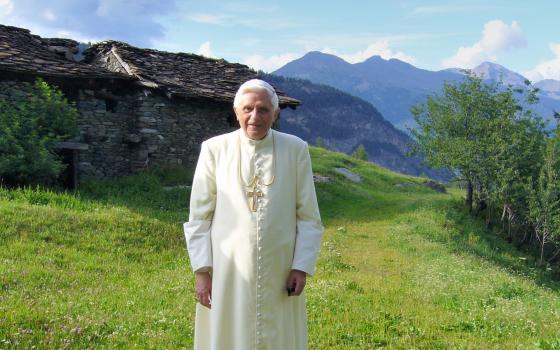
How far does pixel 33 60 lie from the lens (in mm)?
18125

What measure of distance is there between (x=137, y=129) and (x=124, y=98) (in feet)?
4.28

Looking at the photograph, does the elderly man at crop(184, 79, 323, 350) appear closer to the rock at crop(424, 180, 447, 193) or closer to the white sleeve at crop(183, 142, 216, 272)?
the white sleeve at crop(183, 142, 216, 272)

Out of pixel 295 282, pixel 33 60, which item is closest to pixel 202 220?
pixel 295 282

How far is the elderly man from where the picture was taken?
4301mm

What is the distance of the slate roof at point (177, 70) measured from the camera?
21.2 metres

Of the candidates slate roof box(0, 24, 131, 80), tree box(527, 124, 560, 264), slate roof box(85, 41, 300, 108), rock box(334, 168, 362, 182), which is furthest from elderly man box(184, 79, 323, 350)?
rock box(334, 168, 362, 182)

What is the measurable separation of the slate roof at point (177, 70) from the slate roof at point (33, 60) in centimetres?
152

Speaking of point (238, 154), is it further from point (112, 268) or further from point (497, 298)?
point (497, 298)

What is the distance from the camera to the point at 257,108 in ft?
14.1

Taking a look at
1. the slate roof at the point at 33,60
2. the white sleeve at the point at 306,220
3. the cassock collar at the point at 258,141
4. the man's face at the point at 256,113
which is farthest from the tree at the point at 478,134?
the man's face at the point at 256,113

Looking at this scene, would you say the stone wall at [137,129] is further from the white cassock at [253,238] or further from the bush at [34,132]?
the white cassock at [253,238]

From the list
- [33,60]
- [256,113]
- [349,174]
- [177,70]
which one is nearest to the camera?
[256,113]

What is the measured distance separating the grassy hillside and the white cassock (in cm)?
230

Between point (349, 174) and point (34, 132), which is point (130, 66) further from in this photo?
point (349, 174)
